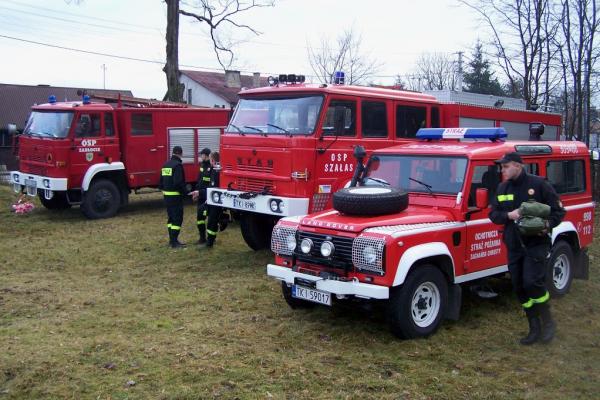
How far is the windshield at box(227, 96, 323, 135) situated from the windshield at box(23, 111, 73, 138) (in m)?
5.64

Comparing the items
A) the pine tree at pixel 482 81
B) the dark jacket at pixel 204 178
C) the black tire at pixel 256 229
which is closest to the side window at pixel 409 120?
the black tire at pixel 256 229

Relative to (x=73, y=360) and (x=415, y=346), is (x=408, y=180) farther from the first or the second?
(x=73, y=360)

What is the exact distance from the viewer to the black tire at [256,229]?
9836 millimetres

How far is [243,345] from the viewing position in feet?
18.9

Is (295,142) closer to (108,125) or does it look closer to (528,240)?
(528,240)

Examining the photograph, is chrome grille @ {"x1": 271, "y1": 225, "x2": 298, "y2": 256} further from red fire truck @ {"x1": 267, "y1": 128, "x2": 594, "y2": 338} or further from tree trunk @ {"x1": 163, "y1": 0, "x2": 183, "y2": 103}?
tree trunk @ {"x1": 163, "y1": 0, "x2": 183, "y2": 103}

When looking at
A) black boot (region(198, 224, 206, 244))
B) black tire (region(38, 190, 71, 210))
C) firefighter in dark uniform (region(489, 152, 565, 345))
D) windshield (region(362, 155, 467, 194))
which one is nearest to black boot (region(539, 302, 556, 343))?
firefighter in dark uniform (region(489, 152, 565, 345))

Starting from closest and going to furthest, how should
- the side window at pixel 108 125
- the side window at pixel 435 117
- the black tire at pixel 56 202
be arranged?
the side window at pixel 435 117
the side window at pixel 108 125
the black tire at pixel 56 202

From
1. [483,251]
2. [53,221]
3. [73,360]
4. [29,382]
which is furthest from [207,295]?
[53,221]

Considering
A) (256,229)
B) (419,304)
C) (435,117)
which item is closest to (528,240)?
(419,304)

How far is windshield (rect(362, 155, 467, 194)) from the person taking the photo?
21.1 feet

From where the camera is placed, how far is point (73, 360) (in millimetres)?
5324

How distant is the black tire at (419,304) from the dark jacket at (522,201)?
2.51 feet

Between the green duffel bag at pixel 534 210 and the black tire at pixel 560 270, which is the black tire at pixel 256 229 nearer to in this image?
the black tire at pixel 560 270
